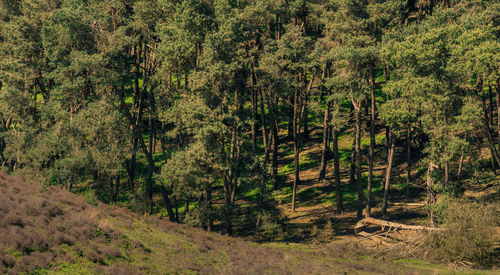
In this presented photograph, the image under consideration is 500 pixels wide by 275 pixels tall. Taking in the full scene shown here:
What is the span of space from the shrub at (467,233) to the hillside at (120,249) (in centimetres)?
129

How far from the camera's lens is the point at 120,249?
19.5 metres

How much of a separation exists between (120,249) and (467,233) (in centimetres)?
1976

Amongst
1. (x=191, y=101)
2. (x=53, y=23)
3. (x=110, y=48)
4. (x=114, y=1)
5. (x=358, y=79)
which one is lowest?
(x=191, y=101)

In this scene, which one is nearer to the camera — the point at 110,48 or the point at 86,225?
the point at 86,225

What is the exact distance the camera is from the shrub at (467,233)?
933 inches

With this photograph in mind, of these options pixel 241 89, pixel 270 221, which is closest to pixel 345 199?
pixel 270 221

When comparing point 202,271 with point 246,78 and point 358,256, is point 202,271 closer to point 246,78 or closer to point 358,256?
point 358,256

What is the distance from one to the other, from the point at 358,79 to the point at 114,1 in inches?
976

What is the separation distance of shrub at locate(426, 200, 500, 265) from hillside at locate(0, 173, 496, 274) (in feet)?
4.24

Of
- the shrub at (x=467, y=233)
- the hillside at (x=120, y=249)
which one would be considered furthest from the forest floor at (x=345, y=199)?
the hillside at (x=120, y=249)

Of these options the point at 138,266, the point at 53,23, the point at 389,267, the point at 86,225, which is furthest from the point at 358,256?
the point at 53,23

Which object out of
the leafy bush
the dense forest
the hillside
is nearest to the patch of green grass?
the dense forest

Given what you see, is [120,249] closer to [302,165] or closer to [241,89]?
[241,89]

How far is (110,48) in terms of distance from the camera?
33.7m
